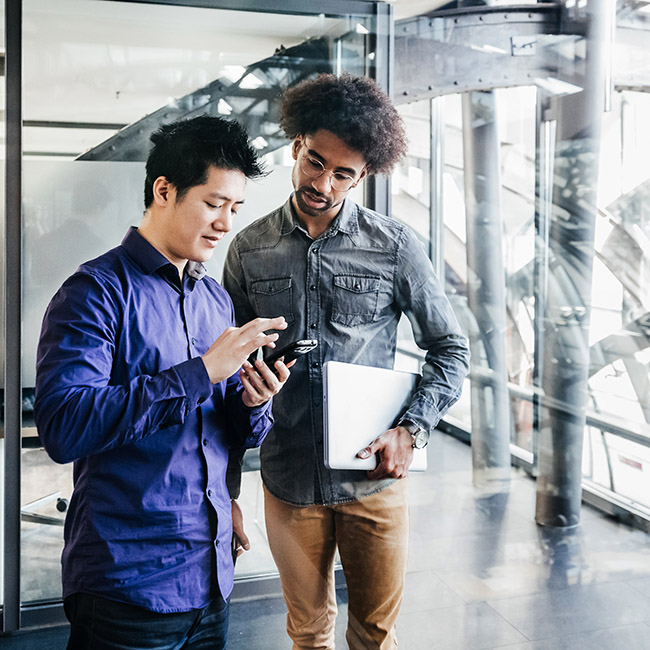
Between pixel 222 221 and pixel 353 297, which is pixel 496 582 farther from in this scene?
pixel 222 221

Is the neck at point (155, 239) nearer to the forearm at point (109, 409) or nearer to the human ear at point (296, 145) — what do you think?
the forearm at point (109, 409)

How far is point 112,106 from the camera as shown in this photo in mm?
2477

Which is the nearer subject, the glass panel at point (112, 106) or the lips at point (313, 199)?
the lips at point (313, 199)

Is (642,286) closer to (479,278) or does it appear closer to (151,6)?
(479,278)

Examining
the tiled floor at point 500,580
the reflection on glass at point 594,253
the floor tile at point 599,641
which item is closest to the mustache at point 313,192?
the reflection on glass at point 594,253

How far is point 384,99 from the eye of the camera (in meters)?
1.81

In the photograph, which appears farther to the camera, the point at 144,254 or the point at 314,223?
the point at 314,223

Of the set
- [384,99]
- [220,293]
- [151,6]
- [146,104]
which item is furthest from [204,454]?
[151,6]

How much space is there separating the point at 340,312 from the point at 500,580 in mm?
1743

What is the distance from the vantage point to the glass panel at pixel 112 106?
7.97 feet

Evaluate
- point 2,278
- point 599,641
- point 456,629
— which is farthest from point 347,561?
point 2,278

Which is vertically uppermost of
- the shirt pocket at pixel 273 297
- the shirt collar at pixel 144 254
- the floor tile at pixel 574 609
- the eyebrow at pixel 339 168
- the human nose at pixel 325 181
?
the eyebrow at pixel 339 168

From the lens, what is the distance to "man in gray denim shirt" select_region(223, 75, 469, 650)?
176cm

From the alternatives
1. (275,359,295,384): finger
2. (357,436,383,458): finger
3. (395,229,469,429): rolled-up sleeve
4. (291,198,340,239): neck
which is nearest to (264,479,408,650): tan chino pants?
(357,436,383,458): finger
